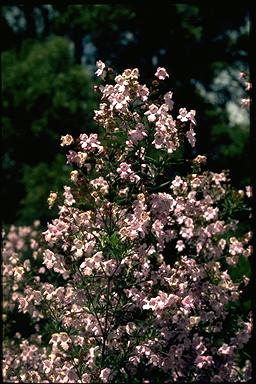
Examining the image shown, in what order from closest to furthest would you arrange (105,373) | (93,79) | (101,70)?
1. (105,373)
2. (101,70)
3. (93,79)

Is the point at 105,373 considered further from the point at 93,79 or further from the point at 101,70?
the point at 93,79

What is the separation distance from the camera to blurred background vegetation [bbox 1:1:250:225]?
1800 cm

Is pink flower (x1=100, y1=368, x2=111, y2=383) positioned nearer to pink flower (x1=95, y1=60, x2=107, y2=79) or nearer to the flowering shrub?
the flowering shrub

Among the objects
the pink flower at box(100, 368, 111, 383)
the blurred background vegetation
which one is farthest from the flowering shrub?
the blurred background vegetation

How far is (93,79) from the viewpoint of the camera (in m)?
19.8

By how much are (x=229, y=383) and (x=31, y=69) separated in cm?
1685

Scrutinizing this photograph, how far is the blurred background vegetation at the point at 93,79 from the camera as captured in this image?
18000 mm

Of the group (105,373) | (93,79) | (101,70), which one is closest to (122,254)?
(105,373)

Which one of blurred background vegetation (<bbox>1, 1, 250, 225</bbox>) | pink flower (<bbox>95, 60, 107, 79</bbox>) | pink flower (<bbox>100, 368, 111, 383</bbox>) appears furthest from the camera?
blurred background vegetation (<bbox>1, 1, 250, 225</bbox>)

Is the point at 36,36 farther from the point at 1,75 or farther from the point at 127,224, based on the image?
the point at 127,224

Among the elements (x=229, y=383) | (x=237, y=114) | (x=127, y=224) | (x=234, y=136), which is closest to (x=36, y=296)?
(x=127, y=224)

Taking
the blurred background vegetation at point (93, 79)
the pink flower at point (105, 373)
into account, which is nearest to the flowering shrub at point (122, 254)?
the pink flower at point (105, 373)

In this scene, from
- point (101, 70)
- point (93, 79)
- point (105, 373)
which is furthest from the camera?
point (93, 79)

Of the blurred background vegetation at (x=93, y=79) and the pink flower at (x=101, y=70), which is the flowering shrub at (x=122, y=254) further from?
the blurred background vegetation at (x=93, y=79)
